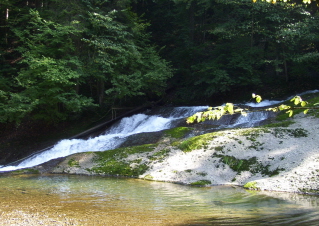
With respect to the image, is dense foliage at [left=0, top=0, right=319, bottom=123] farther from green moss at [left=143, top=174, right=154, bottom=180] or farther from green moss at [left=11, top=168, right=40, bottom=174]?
green moss at [left=143, top=174, right=154, bottom=180]

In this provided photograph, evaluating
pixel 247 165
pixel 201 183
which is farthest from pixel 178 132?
pixel 201 183

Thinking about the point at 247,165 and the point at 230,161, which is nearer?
the point at 247,165

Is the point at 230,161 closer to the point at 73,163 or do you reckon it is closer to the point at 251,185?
the point at 251,185

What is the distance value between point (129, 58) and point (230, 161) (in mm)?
12584

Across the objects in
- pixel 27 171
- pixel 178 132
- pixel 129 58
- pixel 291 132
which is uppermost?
pixel 129 58

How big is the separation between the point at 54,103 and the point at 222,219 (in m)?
16.7

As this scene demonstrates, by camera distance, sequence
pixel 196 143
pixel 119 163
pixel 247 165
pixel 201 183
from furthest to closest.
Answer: pixel 119 163 → pixel 196 143 → pixel 247 165 → pixel 201 183

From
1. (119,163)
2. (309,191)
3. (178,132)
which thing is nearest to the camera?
(309,191)

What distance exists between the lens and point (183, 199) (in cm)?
729

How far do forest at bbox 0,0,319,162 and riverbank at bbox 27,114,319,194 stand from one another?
744cm

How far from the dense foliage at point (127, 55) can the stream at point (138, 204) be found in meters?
9.39

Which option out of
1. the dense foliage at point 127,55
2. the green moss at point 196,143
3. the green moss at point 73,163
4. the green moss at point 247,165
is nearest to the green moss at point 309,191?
the green moss at point 247,165

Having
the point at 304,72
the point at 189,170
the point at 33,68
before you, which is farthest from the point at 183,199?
the point at 304,72

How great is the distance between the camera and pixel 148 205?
6770mm
